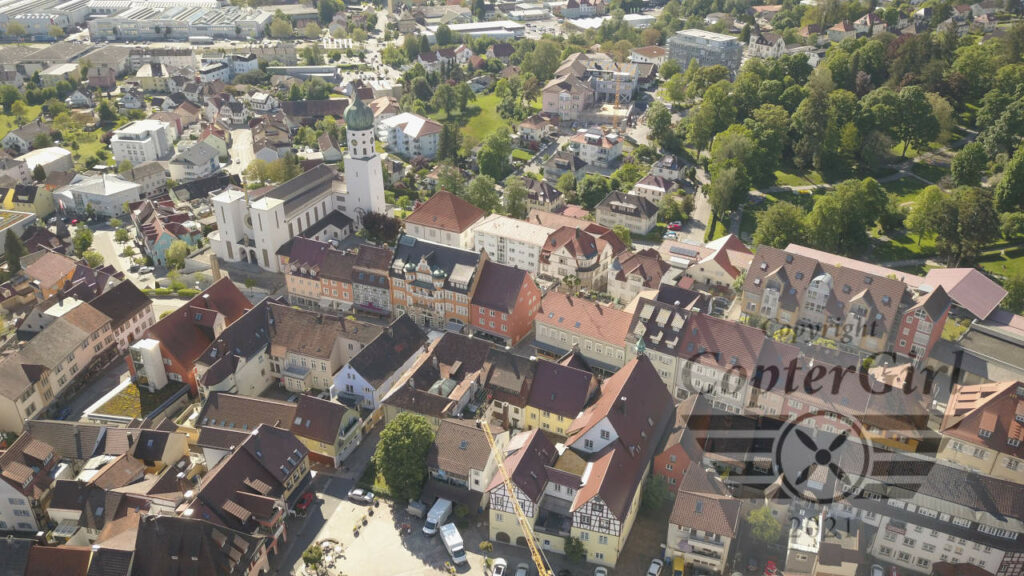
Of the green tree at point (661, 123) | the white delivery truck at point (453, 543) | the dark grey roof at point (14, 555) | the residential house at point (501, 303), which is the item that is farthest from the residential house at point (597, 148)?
the dark grey roof at point (14, 555)

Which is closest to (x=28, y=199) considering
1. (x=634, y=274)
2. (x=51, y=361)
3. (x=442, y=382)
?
(x=51, y=361)

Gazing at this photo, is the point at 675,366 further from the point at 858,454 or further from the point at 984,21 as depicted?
the point at 984,21

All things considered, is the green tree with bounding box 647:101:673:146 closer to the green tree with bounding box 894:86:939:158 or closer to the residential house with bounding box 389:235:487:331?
the green tree with bounding box 894:86:939:158

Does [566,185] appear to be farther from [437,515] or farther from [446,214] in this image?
[437,515]

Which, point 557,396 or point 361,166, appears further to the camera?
point 361,166

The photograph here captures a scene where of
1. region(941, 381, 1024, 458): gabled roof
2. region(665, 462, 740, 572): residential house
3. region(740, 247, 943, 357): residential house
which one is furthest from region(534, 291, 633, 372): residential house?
region(941, 381, 1024, 458): gabled roof
